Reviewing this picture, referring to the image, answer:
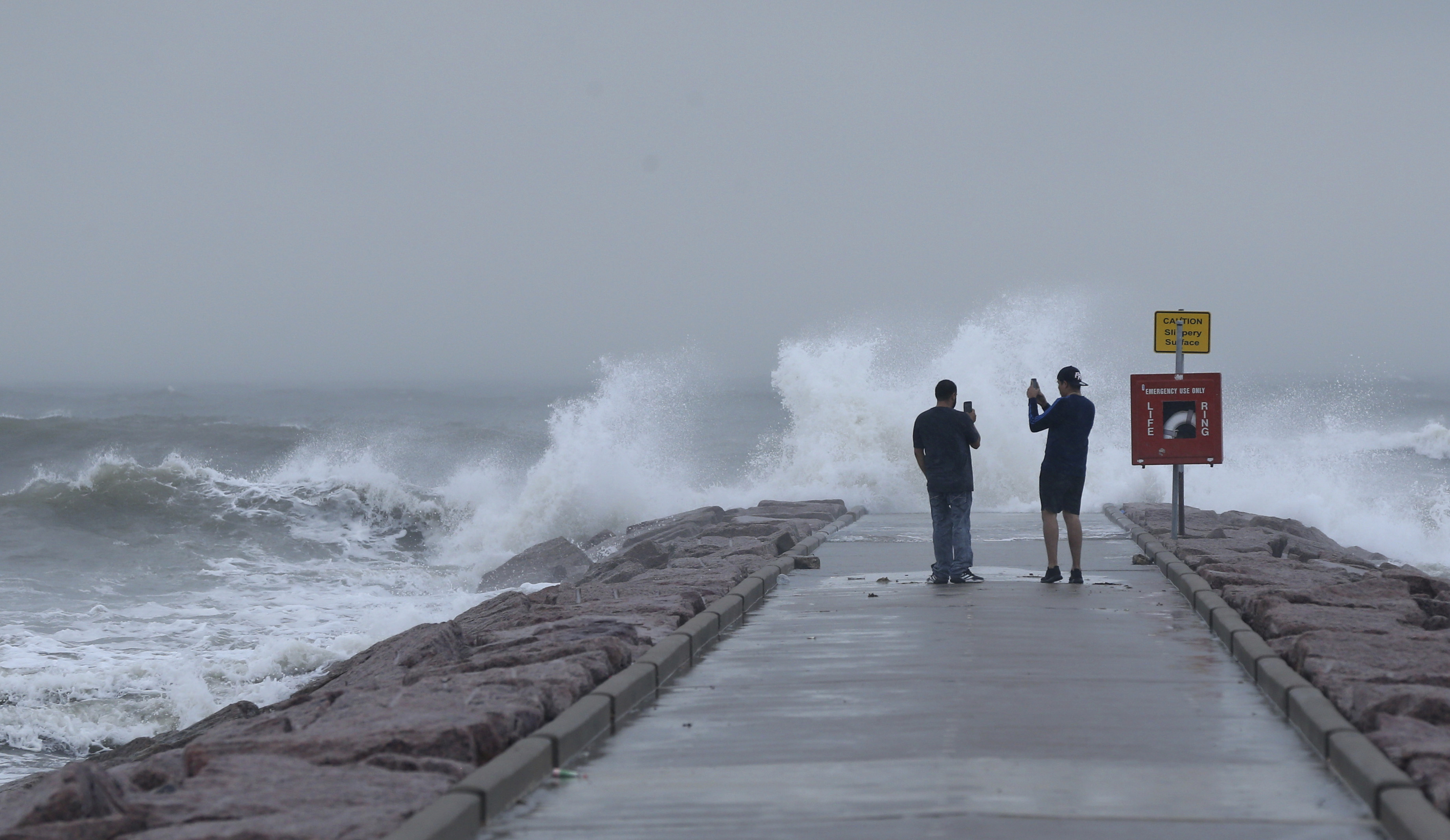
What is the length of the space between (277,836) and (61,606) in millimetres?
16412

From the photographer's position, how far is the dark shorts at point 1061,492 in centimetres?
1080

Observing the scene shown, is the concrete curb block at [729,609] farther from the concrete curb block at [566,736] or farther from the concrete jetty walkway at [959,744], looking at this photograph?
the concrete jetty walkway at [959,744]

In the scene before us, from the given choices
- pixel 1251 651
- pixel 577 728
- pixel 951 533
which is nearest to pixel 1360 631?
pixel 1251 651

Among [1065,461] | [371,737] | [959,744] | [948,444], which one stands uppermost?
[948,444]

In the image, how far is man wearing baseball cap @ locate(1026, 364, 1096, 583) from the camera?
Result: 1068cm

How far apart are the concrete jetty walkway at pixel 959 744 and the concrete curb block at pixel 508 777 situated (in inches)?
3.2

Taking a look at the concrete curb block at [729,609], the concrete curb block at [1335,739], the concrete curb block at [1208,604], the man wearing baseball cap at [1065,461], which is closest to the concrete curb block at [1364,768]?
the concrete curb block at [1335,739]

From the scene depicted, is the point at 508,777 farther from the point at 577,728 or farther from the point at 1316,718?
the point at 1316,718

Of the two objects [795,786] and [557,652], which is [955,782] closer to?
[795,786]

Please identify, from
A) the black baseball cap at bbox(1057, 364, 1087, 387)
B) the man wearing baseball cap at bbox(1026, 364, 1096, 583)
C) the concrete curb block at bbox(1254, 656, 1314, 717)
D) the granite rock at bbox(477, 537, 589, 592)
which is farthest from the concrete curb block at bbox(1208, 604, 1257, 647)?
the granite rock at bbox(477, 537, 589, 592)

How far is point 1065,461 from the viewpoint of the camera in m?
10.8

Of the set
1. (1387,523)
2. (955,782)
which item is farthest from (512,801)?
(1387,523)

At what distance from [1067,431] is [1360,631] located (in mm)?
3576

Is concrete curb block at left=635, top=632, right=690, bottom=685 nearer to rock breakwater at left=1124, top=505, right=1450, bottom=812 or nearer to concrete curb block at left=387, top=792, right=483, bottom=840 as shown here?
concrete curb block at left=387, top=792, right=483, bottom=840
